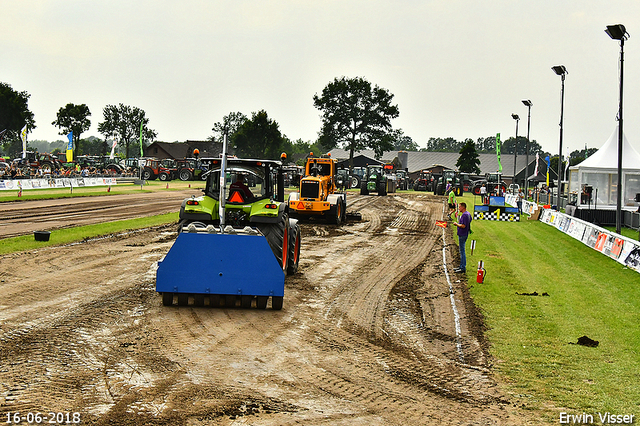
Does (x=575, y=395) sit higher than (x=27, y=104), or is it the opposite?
(x=27, y=104)

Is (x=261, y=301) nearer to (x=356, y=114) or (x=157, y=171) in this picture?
(x=157, y=171)

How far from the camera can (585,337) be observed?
347 inches

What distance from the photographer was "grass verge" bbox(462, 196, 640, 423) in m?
6.61

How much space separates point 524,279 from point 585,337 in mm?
5089

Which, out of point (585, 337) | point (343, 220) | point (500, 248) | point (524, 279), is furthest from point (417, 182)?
point (585, 337)

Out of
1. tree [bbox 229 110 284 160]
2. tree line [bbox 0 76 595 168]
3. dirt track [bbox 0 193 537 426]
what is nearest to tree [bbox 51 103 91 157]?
tree line [bbox 0 76 595 168]

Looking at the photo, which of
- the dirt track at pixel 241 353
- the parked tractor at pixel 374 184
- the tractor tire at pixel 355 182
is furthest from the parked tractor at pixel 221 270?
the tractor tire at pixel 355 182

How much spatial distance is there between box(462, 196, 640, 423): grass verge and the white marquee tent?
1258 cm

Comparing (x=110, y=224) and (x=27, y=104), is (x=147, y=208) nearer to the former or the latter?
(x=110, y=224)

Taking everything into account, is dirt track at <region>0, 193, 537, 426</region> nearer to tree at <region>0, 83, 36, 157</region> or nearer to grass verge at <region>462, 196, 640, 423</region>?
grass verge at <region>462, 196, 640, 423</region>

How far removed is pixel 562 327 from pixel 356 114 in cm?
7980

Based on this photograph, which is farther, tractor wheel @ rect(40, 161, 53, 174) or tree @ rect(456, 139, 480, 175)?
tree @ rect(456, 139, 480, 175)

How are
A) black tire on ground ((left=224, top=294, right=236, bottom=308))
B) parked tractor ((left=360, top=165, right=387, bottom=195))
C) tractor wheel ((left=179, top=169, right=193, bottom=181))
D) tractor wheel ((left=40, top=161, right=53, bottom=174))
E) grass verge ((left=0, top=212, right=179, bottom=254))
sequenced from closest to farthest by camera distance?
black tire on ground ((left=224, top=294, right=236, bottom=308)) < grass verge ((left=0, top=212, right=179, bottom=254)) < parked tractor ((left=360, top=165, right=387, bottom=195)) < tractor wheel ((left=40, top=161, right=53, bottom=174)) < tractor wheel ((left=179, top=169, right=193, bottom=181))

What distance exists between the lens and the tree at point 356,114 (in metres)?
87.6
